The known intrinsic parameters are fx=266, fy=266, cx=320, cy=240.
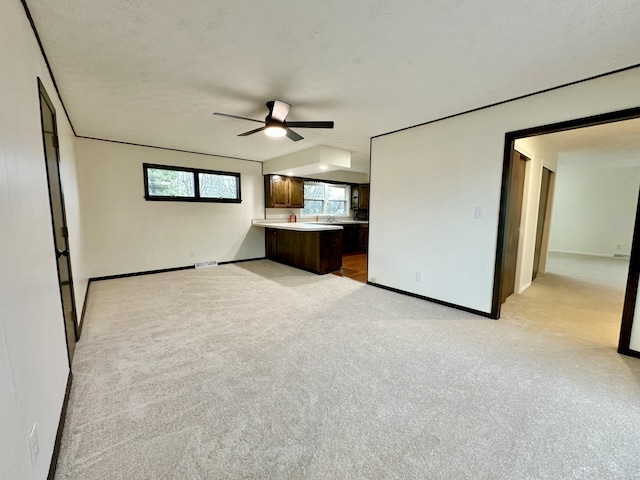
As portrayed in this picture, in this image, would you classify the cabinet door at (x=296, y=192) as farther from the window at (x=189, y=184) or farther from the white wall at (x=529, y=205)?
the white wall at (x=529, y=205)

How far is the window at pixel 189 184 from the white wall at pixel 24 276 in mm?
3403

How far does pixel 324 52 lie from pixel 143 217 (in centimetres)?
451

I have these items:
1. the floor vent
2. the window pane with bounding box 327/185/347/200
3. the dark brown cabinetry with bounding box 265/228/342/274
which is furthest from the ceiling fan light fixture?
the window pane with bounding box 327/185/347/200

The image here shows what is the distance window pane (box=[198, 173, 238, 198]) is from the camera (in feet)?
18.2

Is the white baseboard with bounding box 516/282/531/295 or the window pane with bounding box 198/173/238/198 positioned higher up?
the window pane with bounding box 198/173/238/198

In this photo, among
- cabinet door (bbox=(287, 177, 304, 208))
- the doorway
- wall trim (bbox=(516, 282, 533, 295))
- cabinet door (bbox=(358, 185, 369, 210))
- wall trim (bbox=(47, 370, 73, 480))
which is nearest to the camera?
wall trim (bbox=(47, 370, 73, 480))

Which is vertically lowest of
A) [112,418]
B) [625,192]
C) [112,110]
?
[112,418]

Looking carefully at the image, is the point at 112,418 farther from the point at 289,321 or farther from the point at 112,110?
the point at 112,110

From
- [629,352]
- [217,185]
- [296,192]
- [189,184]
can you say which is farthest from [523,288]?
[189,184]

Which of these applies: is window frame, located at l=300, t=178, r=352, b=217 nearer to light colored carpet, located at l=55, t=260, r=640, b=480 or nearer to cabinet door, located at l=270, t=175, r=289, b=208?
cabinet door, located at l=270, t=175, r=289, b=208

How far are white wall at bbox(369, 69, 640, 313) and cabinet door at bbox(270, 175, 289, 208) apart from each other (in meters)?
2.79

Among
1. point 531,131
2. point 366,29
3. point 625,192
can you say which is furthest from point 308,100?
point 625,192

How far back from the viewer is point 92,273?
177 inches

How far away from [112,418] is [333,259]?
4.00m
